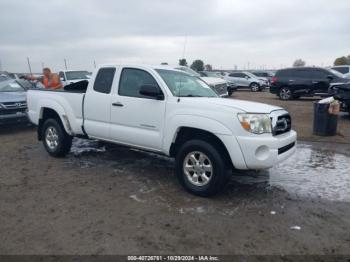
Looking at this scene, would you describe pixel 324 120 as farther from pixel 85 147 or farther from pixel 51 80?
pixel 51 80

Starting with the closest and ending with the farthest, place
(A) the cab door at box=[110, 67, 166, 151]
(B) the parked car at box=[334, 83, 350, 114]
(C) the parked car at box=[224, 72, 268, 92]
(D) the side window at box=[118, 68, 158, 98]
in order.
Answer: (A) the cab door at box=[110, 67, 166, 151]
(D) the side window at box=[118, 68, 158, 98]
(B) the parked car at box=[334, 83, 350, 114]
(C) the parked car at box=[224, 72, 268, 92]

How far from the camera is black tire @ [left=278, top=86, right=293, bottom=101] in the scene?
60.2ft

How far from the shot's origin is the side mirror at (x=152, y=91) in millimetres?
5078

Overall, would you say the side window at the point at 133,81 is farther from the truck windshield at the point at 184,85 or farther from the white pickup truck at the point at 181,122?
the truck windshield at the point at 184,85

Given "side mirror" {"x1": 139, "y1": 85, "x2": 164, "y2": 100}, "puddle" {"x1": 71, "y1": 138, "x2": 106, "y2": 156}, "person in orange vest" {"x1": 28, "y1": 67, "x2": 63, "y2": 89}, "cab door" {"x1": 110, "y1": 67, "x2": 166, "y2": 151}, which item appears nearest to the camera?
"side mirror" {"x1": 139, "y1": 85, "x2": 164, "y2": 100}

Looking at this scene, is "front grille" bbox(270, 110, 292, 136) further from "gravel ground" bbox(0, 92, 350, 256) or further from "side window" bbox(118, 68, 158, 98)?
"side window" bbox(118, 68, 158, 98)

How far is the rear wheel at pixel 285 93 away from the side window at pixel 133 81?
46.6 ft

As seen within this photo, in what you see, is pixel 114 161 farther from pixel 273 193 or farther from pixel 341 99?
pixel 341 99

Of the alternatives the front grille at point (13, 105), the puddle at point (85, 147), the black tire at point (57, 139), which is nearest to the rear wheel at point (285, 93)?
the puddle at point (85, 147)

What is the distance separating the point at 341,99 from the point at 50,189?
9796mm

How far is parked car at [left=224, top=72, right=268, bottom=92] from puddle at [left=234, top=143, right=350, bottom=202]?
20136 mm

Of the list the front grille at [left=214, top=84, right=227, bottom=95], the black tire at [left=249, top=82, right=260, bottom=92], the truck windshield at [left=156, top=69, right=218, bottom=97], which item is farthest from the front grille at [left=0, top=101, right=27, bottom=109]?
the black tire at [left=249, top=82, right=260, bottom=92]

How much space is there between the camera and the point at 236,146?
4488 mm

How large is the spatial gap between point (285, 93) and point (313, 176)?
13.3 m
